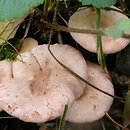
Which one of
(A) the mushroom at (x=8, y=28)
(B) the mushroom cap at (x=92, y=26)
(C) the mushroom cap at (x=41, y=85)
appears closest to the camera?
(C) the mushroom cap at (x=41, y=85)

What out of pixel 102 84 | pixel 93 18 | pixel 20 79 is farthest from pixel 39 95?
pixel 93 18

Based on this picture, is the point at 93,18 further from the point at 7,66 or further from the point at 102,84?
the point at 7,66

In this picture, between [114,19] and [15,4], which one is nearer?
[15,4]

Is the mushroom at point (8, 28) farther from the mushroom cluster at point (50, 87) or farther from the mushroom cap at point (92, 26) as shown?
the mushroom cap at point (92, 26)

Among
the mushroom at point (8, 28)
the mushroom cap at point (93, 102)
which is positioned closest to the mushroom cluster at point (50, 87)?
the mushroom cap at point (93, 102)

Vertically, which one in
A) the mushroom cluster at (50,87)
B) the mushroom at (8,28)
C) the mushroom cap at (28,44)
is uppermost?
the mushroom at (8,28)
